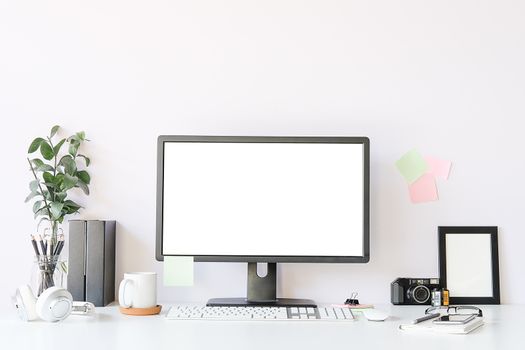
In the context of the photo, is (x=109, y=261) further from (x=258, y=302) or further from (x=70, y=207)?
(x=258, y=302)

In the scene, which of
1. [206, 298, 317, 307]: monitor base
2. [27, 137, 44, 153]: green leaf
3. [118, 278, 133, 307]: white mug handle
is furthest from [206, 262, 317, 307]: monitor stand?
[27, 137, 44, 153]: green leaf

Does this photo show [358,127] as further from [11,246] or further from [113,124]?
[11,246]

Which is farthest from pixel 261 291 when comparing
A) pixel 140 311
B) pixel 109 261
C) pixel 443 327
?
pixel 443 327

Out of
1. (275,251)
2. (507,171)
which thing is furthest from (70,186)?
(507,171)

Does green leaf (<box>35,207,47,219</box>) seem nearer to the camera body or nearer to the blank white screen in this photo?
the blank white screen

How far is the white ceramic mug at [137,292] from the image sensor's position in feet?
5.91

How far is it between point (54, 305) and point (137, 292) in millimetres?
227

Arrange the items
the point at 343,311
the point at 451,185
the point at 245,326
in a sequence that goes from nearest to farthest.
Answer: the point at 245,326 → the point at 343,311 → the point at 451,185

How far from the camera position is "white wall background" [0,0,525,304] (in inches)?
82.0

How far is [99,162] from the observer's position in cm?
209

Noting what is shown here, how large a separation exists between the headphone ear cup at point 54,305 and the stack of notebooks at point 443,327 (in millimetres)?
836

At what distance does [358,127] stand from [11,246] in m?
1.15

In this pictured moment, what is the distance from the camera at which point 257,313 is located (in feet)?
5.74

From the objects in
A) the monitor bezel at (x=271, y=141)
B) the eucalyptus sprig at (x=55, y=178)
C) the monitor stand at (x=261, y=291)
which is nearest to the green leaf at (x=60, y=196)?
the eucalyptus sprig at (x=55, y=178)
